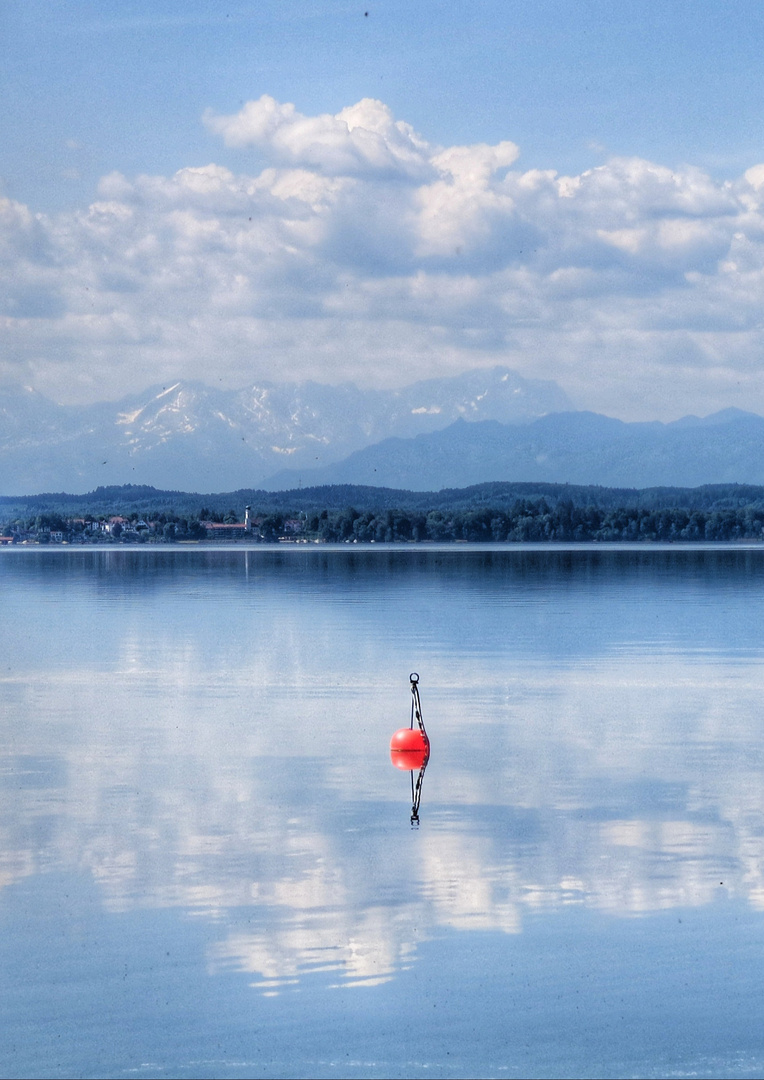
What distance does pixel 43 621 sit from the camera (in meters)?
55.6

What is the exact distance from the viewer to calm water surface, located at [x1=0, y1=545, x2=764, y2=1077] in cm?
1123

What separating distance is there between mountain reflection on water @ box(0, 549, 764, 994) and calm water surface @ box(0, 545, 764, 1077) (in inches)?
2.8

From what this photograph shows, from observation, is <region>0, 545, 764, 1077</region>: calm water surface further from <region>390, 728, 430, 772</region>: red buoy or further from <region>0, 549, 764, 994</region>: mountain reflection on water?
<region>390, 728, 430, 772</region>: red buoy

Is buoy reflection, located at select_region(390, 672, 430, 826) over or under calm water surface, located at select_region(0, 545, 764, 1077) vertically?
over

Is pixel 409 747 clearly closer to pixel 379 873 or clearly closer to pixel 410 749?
pixel 410 749

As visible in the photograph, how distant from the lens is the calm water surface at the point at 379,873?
11234 mm

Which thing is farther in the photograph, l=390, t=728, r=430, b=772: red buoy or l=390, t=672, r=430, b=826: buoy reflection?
l=390, t=728, r=430, b=772: red buoy

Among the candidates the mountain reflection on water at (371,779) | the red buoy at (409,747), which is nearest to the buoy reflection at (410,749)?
the red buoy at (409,747)

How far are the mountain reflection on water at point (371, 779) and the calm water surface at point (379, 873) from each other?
0.07 meters

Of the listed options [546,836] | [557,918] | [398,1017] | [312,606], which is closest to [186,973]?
[398,1017]

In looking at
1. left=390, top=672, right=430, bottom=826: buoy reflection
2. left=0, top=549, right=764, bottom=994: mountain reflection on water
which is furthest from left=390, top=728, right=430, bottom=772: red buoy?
left=0, top=549, right=764, bottom=994: mountain reflection on water

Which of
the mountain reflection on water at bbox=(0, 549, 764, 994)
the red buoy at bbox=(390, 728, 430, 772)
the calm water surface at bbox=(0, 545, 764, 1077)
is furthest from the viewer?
the red buoy at bbox=(390, 728, 430, 772)

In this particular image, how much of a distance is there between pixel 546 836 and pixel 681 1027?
6388 millimetres

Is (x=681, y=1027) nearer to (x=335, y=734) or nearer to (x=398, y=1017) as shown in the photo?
(x=398, y=1017)
